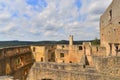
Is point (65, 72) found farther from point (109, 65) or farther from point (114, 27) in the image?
point (114, 27)

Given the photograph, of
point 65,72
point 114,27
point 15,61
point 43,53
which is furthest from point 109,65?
point 43,53

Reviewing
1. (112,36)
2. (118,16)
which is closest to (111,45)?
(112,36)

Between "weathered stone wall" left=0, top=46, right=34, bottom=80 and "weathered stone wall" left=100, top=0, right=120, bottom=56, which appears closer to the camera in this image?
"weathered stone wall" left=0, top=46, right=34, bottom=80

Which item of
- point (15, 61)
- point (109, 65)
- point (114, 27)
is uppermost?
point (114, 27)

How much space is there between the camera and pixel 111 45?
21.3 meters

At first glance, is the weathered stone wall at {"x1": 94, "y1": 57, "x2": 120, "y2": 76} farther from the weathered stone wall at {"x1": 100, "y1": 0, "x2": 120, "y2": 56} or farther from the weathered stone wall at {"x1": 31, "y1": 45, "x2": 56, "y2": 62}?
the weathered stone wall at {"x1": 31, "y1": 45, "x2": 56, "y2": 62}

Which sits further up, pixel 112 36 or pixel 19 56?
pixel 112 36

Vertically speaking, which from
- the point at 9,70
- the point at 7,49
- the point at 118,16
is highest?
the point at 118,16

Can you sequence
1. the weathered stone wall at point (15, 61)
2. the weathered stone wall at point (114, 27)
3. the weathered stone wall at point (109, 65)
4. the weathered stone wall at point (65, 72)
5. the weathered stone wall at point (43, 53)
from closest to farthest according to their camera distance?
the weathered stone wall at point (109, 65), the weathered stone wall at point (65, 72), the weathered stone wall at point (15, 61), the weathered stone wall at point (114, 27), the weathered stone wall at point (43, 53)

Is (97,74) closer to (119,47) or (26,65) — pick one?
(119,47)

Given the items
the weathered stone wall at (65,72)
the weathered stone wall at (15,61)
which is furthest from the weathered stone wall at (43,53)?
the weathered stone wall at (65,72)

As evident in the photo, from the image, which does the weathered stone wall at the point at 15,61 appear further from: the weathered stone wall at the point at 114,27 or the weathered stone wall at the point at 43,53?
the weathered stone wall at the point at 114,27

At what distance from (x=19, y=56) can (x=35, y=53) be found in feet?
20.8

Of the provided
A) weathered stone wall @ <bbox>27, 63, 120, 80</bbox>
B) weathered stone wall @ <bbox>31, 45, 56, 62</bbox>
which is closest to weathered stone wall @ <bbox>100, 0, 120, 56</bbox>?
weathered stone wall @ <bbox>27, 63, 120, 80</bbox>
